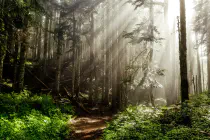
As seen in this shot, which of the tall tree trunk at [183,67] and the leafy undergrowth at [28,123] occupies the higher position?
the tall tree trunk at [183,67]

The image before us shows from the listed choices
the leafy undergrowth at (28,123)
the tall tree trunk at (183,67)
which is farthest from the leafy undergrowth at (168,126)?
the leafy undergrowth at (28,123)

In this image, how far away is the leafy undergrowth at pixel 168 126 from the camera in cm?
624

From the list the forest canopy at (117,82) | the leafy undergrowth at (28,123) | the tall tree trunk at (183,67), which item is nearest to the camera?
the leafy undergrowth at (28,123)

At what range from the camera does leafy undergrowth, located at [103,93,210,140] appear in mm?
6243

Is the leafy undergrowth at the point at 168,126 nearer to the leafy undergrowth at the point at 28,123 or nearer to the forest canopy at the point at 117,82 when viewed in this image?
the forest canopy at the point at 117,82

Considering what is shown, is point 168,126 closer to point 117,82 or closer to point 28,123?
point 28,123

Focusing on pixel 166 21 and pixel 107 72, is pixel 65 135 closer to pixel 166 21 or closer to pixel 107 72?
pixel 107 72

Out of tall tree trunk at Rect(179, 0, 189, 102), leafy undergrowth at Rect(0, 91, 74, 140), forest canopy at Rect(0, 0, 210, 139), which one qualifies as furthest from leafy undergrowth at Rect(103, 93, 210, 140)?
leafy undergrowth at Rect(0, 91, 74, 140)

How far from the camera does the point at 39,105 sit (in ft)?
38.0

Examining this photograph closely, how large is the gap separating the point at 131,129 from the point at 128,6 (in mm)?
15568

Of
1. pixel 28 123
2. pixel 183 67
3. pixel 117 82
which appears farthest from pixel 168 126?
pixel 117 82

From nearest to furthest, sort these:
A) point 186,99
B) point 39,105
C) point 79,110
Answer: point 186,99
point 39,105
point 79,110

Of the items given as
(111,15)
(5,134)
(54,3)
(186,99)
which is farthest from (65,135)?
(54,3)

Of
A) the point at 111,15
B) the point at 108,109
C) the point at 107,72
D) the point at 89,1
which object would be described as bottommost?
the point at 108,109
